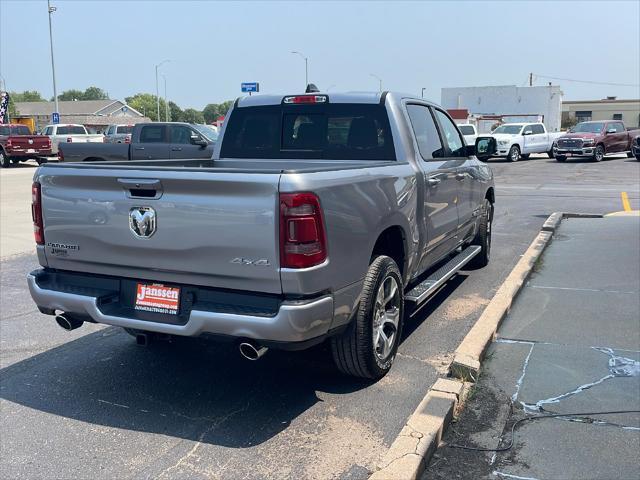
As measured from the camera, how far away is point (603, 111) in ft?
280

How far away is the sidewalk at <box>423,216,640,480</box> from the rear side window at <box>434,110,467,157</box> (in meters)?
1.69

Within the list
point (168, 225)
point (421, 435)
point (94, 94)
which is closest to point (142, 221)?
point (168, 225)

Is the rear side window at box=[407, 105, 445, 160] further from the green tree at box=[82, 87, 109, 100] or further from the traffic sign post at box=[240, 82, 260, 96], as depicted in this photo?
the green tree at box=[82, 87, 109, 100]

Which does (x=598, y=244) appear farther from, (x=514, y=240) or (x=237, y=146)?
(x=237, y=146)

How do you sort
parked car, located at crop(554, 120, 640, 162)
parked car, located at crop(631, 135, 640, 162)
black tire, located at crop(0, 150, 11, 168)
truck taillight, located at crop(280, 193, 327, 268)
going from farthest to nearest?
parked car, located at crop(554, 120, 640, 162) < black tire, located at crop(0, 150, 11, 168) < parked car, located at crop(631, 135, 640, 162) < truck taillight, located at crop(280, 193, 327, 268)

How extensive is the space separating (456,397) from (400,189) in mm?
1540

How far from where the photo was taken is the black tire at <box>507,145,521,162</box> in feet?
97.7

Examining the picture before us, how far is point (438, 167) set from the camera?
5.59 metres

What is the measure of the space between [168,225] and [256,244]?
1.98ft

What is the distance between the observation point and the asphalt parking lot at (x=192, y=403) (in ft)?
11.3

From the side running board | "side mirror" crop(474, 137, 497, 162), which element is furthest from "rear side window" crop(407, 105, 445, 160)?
"side mirror" crop(474, 137, 497, 162)

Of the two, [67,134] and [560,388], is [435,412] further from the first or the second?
[67,134]

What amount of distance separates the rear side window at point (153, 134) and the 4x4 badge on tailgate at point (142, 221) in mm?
15007

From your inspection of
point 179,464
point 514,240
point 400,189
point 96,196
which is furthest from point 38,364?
point 514,240
